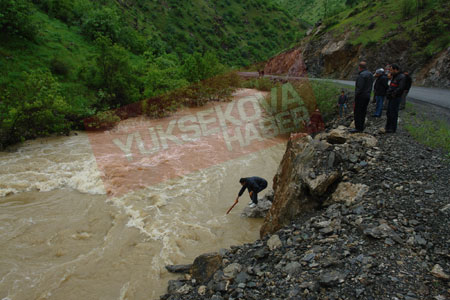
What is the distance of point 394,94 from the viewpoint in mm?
6258

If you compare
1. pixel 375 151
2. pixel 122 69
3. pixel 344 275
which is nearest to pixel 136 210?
pixel 344 275

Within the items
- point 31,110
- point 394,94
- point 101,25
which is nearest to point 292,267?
point 394,94

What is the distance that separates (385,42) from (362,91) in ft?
66.7

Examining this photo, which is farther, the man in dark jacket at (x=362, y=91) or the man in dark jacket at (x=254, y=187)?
the man in dark jacket at (x=254, y=187)

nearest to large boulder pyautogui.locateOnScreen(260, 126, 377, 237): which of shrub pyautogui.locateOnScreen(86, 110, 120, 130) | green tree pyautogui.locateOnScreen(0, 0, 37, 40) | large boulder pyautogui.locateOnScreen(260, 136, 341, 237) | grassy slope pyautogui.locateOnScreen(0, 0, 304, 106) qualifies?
large boulder pyautogui.locateOnScreen(260, 136, 341, 237)

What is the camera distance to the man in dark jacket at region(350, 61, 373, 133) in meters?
6.22

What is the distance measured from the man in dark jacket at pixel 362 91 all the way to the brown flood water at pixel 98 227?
4.20m

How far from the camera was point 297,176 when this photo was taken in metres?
5.77

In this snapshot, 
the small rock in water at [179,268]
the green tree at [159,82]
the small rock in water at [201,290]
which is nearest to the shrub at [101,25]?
the green tree at [159,82]

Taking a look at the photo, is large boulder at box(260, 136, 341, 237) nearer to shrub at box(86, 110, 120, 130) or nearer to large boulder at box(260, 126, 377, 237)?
large boulder at box(260, 126, 377, 237)

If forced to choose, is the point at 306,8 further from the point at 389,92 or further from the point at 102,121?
the point at 389,92

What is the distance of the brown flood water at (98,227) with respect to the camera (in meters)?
5.25

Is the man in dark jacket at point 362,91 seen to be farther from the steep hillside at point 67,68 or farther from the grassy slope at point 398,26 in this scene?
the grassy slope at point 398,26

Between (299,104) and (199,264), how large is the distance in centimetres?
1167
